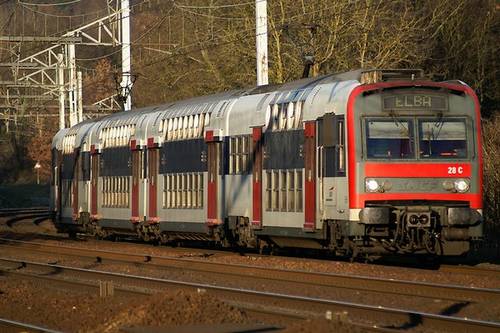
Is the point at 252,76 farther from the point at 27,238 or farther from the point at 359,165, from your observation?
the point at 359,165

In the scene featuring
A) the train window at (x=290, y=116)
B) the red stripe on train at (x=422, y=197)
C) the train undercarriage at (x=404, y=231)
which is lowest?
the train undercarriage at (x=404, y=231)

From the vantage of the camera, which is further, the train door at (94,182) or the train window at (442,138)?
the train door at (94,182)

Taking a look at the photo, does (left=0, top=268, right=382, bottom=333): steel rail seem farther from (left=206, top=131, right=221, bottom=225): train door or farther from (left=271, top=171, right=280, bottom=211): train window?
(left=206, top=131, right=221, bottom=225): train door

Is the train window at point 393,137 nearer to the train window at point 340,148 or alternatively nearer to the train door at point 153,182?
the train window at point 340,148

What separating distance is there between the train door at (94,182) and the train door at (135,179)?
3261 mm

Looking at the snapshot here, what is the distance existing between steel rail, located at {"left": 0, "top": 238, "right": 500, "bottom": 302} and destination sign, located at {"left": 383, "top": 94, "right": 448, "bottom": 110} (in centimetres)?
300

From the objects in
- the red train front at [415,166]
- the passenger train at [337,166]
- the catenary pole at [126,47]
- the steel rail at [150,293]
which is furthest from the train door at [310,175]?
the catenary pole at [126,47]

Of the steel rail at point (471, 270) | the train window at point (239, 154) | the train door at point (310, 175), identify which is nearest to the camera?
the steel rail at point (471, 270)

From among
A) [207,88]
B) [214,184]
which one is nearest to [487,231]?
[214,184]

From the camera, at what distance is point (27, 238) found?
3381 cm

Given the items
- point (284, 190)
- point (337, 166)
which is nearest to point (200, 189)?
point (284, 190)

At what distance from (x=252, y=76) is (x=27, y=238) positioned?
9464 mm

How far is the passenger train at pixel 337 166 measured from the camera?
18.5 m

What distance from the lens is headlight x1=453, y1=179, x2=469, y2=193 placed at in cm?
1878
